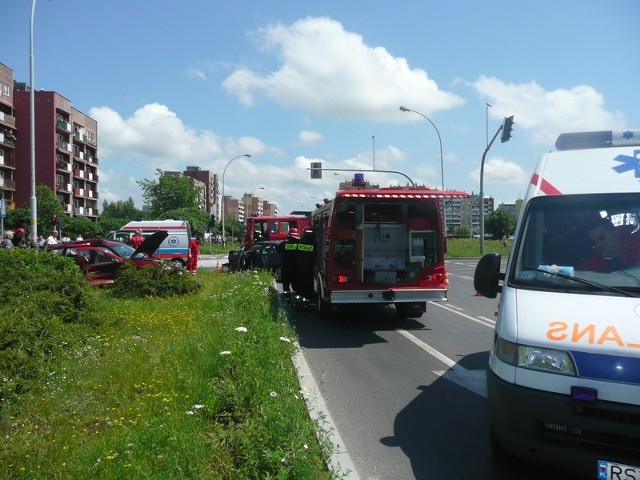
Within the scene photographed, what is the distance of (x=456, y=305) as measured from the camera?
1433cm

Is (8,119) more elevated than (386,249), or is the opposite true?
(8,119)

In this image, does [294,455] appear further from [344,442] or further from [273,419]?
[344,442]

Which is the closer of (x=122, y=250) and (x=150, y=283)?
(x=150, y=283)

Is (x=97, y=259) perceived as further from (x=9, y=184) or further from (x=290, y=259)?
(x=9, y=184)

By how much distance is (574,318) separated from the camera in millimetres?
3916

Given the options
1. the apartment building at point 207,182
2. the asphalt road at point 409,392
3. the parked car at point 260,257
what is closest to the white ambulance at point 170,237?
the parked car at point 260,257

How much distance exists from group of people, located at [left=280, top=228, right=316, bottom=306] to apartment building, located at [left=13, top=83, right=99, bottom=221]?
2495 inches

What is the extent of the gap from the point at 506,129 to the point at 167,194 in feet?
194

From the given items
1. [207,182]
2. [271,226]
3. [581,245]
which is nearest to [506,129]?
[271,226]

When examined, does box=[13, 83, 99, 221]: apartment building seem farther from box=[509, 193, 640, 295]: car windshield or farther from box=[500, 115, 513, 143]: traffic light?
box=[509, 193, 640, 295]: car windshield

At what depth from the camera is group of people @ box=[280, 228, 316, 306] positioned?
42.1 ft

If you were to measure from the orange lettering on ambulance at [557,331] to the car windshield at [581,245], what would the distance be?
1.64ft

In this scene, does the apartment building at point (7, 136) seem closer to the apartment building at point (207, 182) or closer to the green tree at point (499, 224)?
the green tree at point (499, 224)

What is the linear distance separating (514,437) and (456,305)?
35.1ft
